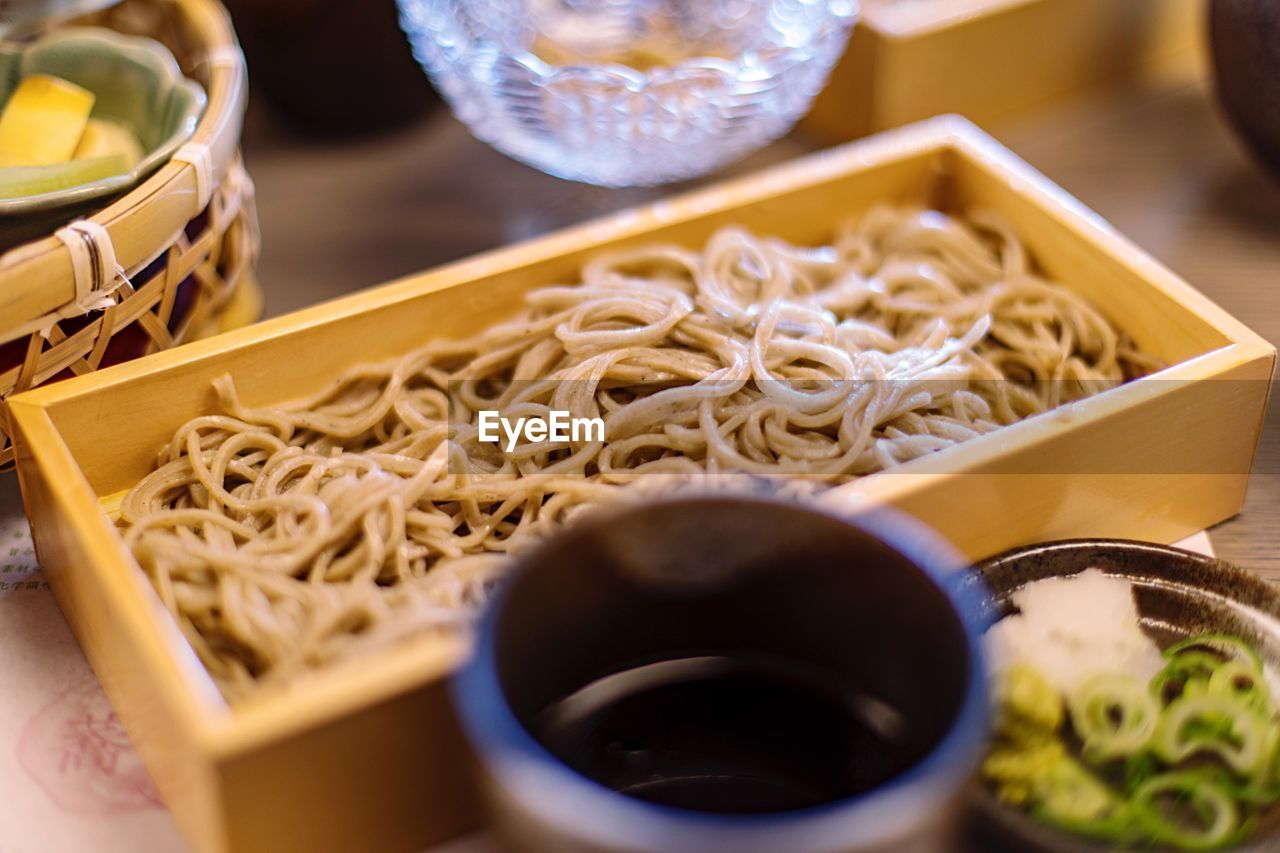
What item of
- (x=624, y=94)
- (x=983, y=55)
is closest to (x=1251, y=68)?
(x=983, y=55)

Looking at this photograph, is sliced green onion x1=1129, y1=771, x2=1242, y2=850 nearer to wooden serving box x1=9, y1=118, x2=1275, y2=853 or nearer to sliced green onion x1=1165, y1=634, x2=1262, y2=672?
sliced green onion x1=1165, y1=634, x2=1262, y2=672

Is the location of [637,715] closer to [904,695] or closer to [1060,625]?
[904,695]

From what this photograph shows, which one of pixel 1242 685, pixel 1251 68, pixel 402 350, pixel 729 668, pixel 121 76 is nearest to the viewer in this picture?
pixel 729 668

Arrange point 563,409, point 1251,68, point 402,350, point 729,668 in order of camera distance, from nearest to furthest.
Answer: point 729,668
point 563,409
point 402,350
point 1251,68

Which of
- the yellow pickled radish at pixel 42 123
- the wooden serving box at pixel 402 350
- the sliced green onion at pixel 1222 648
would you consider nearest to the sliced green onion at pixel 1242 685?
the sliced green onion at pixel 1222 648

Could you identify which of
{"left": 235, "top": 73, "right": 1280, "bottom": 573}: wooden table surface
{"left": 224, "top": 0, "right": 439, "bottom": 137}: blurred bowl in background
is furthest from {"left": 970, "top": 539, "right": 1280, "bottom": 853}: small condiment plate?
{"left": 224, "top": 0, "right": 439, "bottom": 137}: blurred bowl in background

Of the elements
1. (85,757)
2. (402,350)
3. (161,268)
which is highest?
(161,268)

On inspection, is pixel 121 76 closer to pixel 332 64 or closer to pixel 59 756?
pixel 332 64
